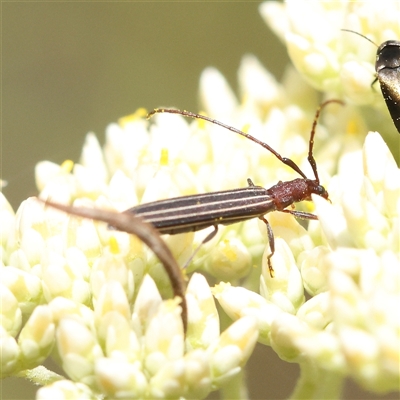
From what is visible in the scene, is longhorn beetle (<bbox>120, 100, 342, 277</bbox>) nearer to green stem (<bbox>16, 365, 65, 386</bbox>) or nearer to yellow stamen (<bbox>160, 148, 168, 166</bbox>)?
yellow stamen (<bbox>160, 148, 168, 166</bbox>)

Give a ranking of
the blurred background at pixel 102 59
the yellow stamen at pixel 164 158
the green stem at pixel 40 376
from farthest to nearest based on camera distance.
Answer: the blurred background at pixel 102 59 → the yellow stamen at pixel 164 158 → the green stem at pixel 40 376

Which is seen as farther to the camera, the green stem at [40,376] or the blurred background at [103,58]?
the blurred background at [103,58]

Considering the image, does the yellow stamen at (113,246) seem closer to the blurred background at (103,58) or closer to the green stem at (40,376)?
the green stem at (40,376)

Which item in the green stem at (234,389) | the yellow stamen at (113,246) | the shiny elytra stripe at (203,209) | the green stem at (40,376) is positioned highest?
the shiny elytra stripe at (203,209)

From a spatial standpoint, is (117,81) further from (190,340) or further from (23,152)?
(190,340)

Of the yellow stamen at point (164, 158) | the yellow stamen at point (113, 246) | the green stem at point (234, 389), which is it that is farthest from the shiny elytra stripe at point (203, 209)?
the green stem at point (234, 389)

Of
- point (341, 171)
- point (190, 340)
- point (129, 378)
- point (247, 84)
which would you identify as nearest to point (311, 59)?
point (341, 171)

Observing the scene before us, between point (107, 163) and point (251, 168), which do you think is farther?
point (107, 163)
